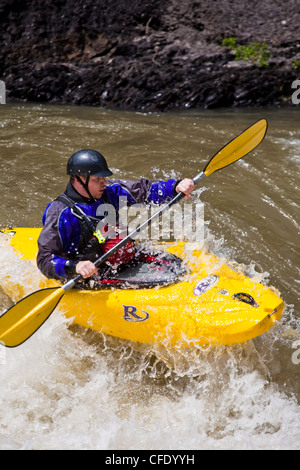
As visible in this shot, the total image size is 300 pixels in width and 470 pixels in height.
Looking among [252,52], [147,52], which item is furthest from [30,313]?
[252,52]

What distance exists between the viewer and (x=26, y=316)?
282 centimetres

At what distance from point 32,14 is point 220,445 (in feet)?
31.7

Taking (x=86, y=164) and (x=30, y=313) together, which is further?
(x=86, y=164)

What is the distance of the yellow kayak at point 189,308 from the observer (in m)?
2.70

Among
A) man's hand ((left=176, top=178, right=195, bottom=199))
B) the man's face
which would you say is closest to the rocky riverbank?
man's hand ((left=176, top=178, right=195, bottom=199))

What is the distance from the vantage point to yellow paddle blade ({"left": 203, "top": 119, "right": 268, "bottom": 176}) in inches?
139

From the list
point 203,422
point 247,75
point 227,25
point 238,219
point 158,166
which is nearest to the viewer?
point 203,422

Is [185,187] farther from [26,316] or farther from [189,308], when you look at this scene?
[26,316]

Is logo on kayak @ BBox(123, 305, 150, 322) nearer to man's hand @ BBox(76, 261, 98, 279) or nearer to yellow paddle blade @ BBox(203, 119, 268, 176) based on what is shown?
man's hand @ BBox(76, 261, 98, 279)

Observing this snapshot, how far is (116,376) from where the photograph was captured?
299 centimetres

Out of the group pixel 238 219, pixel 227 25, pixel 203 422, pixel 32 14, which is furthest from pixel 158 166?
pixel 32 14

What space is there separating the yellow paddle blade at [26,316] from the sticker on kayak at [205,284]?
84 centimetres

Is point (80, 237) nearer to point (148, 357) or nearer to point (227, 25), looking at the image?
point (148, 357)

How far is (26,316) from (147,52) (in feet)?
24.1
